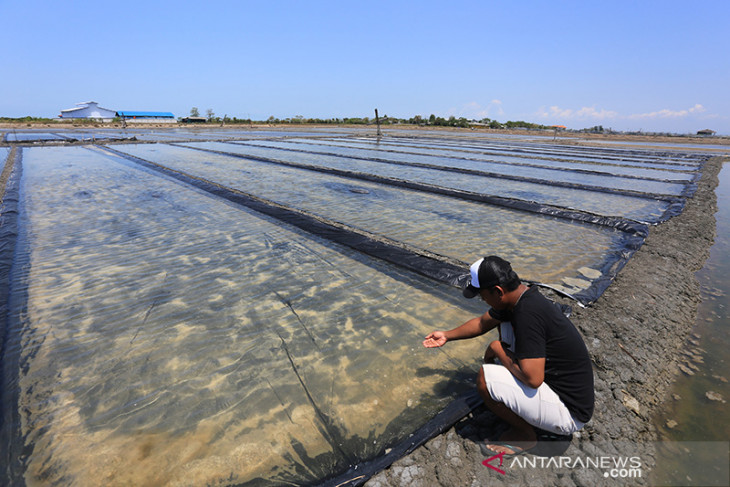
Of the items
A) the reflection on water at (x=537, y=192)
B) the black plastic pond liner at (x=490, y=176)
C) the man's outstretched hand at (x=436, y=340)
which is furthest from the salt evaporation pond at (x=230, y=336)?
the black plastic pond liner at (x=490, y=176)

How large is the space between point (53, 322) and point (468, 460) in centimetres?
347

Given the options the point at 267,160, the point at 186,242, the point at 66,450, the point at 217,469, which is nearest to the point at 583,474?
the point at 217,469

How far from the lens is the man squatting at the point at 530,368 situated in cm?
175

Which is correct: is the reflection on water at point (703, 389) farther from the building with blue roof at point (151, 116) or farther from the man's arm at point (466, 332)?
the building with blue roof at point (151, 116)

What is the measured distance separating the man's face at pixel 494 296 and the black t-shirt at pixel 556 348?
0.25 ft

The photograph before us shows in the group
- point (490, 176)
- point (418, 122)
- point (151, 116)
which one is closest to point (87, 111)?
point (151, 116)

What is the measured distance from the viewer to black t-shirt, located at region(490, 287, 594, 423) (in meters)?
1.74

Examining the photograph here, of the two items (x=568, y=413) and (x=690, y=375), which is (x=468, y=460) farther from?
(x=690, y=375)

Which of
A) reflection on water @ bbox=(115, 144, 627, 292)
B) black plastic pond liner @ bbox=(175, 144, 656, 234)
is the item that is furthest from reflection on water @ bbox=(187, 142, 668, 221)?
reflection on water @ bbox=(115, 144, 627, 292)

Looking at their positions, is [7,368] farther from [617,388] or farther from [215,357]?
[617,388]

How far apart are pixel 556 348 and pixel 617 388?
1128mm

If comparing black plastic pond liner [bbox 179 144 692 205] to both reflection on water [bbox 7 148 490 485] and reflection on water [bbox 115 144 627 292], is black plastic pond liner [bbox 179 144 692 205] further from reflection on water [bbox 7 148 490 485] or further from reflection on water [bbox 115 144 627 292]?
reflection on water [bbox 7 148 490 485]

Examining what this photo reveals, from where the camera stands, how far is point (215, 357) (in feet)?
8.83

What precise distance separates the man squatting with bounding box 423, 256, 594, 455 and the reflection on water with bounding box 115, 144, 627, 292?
7.36 feet
